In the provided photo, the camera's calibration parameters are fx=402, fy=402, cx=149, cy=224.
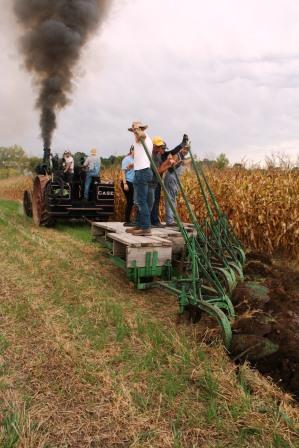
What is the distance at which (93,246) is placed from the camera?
27.0 ft

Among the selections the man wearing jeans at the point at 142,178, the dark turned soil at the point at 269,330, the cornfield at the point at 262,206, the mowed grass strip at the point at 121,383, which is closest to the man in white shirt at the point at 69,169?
the cornfield at the point at 262,206

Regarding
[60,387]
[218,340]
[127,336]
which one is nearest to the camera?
[60,387]

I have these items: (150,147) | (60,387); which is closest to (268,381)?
(60,387)

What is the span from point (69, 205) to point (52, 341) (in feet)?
22.0

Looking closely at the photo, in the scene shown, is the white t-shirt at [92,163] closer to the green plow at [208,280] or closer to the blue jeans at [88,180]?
the blue jeans at [88,180]

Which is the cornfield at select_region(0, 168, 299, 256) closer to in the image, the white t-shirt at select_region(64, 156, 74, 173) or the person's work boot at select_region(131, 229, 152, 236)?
the person's work boot at select_region(131, 229, 152, 236)

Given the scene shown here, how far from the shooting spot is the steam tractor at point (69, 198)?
9.94 metres

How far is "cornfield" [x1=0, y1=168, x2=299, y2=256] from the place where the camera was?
22.6 ft

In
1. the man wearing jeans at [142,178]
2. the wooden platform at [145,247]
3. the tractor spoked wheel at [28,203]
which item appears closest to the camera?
the wooden platform at [145,247]

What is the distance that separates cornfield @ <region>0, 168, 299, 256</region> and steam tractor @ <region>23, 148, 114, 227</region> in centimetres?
292

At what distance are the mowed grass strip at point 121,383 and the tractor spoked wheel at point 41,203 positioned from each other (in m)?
5.30

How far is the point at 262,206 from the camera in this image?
7.16 meters

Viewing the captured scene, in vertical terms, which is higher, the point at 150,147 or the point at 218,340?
the point at 150,147

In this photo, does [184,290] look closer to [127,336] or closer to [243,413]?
[127,336]
